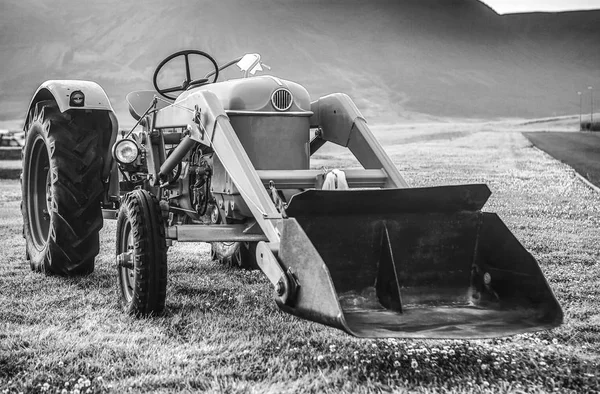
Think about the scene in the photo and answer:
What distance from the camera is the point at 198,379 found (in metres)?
4.02

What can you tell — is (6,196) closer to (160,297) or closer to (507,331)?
(160,297)

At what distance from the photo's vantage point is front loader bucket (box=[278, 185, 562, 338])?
14.0 ft

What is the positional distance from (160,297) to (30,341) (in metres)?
0.88

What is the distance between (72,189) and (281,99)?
2119mm

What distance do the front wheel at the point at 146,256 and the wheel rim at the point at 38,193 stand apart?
2.47 metres

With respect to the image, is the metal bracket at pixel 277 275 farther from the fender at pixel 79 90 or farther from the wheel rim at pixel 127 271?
the fender at pixel 79 90

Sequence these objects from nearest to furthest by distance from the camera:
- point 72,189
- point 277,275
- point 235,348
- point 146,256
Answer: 1. point 277,275
2. point 235,348
3. point 146,256
4. point 72,189

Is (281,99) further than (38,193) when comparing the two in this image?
No

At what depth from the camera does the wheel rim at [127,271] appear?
5.59 m

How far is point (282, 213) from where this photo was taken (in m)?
4.79

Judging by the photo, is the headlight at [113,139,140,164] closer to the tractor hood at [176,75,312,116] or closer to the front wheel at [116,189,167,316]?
the front wheel at [116,189,167,316]

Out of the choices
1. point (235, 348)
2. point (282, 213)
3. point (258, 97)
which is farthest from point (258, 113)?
point (235, 348)

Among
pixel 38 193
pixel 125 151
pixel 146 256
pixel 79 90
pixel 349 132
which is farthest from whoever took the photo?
pixel 38 193

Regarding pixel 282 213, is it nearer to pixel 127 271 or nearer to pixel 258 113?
pixel 258 113
